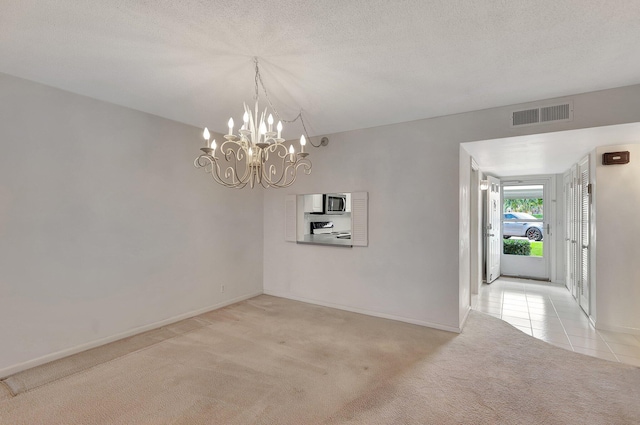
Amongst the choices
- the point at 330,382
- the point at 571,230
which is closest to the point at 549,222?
the point at 571,230

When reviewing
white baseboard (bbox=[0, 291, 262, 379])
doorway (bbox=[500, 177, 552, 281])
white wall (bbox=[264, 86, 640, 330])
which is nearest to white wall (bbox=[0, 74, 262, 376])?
white baseboard (bbox=[0, 291, 262, 379])

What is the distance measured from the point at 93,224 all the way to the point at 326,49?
2914mm

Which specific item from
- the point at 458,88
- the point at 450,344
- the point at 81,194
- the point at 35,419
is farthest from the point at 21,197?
the point at 450,344

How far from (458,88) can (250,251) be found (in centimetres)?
374

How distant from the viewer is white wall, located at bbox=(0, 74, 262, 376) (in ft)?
8.70

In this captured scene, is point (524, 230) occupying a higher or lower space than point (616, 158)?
lower

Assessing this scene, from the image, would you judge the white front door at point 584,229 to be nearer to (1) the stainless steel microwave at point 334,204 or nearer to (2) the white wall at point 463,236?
(2) the white wall at point 463,236

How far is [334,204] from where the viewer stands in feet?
22.0

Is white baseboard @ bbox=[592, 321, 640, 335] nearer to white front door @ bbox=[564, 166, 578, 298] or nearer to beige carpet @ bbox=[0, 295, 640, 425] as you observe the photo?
beige carpet @ bbox=[0, 295, 640, 425]

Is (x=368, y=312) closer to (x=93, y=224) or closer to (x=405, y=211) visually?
(x=405, y=211)

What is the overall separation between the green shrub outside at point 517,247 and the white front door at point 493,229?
12.8 inches

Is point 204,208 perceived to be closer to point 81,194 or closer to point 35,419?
point 81,194

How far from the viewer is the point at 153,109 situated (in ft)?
11.3

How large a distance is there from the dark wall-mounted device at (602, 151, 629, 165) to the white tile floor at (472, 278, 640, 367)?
2.04 m
